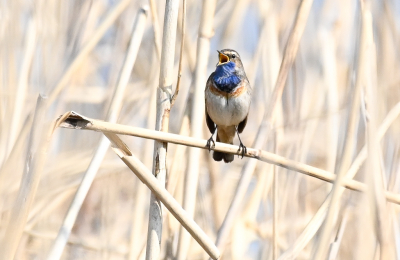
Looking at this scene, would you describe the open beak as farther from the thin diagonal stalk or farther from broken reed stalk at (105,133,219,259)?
broken reed stalk at (105,133,219,259)

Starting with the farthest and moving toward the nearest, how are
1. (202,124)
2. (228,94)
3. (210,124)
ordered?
(210,124) < (228,94) < (202,124)

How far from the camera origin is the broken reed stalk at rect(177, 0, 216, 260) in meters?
2.33

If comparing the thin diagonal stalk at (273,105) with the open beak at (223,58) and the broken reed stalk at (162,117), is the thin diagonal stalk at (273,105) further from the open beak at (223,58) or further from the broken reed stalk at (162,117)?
the open beak at (223,58)

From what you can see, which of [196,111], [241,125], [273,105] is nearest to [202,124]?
[196,111]

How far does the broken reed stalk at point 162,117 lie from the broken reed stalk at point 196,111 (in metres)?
0.32

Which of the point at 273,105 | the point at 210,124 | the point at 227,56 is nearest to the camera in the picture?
the point at 273,105

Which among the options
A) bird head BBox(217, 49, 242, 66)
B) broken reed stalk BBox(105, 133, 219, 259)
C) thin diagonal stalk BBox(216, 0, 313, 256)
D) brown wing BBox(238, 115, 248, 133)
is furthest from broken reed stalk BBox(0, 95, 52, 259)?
brown wing BBox(238, 115, 248, 133)

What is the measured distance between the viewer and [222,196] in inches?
141

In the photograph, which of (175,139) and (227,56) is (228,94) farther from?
(175,139)

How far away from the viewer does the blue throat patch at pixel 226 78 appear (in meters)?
3.45

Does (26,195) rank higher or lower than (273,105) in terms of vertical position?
lower

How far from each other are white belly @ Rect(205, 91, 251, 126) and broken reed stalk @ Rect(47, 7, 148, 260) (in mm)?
1097

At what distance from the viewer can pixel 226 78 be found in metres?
3.48

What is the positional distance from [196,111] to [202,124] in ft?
0.32
